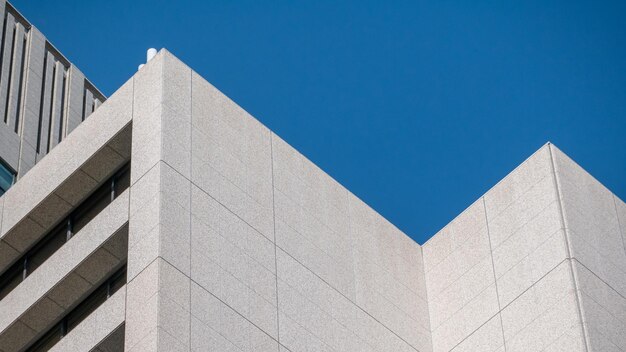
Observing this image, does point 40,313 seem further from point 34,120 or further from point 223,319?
point 34,120

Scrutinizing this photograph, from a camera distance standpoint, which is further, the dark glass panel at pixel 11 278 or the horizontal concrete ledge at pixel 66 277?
the dark glass panel at pixel 11 278

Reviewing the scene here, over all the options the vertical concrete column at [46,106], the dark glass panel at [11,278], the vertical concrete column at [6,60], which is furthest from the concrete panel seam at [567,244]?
the vertical concrete column at [6,60]

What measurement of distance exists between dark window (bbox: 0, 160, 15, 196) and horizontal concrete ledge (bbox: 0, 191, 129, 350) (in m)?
16.0

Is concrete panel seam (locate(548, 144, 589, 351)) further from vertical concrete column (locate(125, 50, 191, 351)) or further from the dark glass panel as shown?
the dark glass panel

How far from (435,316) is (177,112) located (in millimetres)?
11348

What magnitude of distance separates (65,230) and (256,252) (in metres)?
6.93

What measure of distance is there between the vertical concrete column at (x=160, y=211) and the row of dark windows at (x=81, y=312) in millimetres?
2745

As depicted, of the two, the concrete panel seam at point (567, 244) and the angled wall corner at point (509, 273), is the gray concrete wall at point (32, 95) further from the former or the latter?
the concrete panel seam at point (567, 244)

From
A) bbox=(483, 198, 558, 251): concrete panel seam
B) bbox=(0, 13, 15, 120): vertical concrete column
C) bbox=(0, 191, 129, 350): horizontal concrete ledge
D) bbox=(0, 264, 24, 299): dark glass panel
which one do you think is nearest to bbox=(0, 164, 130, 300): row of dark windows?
bbox=(0, 264, 24, 299): dark glass panel

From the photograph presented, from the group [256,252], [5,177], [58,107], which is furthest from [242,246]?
[58,107]

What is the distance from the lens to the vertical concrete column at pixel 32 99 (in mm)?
57584

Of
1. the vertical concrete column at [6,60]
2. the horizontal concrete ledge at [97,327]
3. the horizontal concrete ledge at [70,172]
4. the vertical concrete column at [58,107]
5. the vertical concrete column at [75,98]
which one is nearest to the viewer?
the horizontal concrete ledge at [97,327]

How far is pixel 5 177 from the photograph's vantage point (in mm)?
54875

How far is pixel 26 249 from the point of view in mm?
40969
